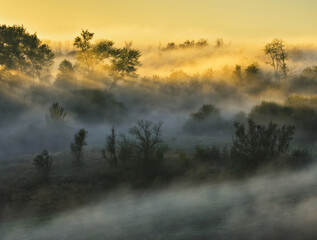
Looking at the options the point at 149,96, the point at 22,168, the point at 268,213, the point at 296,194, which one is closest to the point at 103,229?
the point at 268,213

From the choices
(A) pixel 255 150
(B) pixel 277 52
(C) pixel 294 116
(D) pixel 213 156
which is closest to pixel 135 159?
(D) pixel 213 156

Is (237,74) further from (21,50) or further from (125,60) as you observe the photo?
(21,50)

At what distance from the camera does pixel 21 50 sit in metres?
95.3

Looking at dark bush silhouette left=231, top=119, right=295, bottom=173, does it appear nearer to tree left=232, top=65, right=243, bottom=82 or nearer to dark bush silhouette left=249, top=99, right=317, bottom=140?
dark bush silhouette left=249, top=99, right=317, bottom=140

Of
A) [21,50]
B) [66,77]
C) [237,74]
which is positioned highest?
[21,50]

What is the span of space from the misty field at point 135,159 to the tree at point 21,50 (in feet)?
0.81

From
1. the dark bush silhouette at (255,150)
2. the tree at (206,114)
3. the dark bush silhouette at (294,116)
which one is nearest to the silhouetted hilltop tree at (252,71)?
the tree at (206,114)

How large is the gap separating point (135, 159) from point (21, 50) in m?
57.2

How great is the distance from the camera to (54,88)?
98125 mm

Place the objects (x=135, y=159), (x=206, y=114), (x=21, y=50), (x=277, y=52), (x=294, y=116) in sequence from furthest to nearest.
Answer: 1. (x=277, y=52)
2. (x=21, y=50)
3. (x=206, y=114)
4. (x=294, y=116)
5. (x=135, y=159)

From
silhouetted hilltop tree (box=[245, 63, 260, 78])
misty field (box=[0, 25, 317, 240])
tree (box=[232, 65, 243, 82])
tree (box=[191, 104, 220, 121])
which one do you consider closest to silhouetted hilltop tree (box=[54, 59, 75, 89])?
misty field (box=[0, 25, 317, 240])

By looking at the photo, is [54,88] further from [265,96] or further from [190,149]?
[265,96]

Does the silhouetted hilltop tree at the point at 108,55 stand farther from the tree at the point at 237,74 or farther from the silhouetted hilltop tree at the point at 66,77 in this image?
the tree at the point at 237,74

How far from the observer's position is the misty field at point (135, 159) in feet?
104
